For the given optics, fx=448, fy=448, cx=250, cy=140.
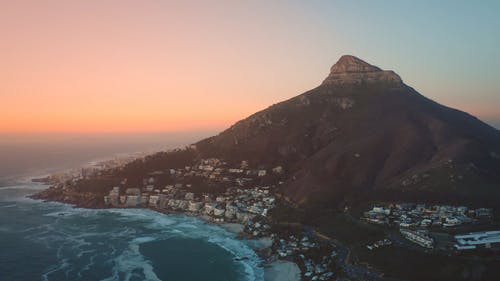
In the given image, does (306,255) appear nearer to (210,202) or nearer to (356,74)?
(210,202)

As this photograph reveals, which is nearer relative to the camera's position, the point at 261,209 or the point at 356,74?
the point at 261,209

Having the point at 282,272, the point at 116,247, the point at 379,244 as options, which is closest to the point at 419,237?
the point at 379,244

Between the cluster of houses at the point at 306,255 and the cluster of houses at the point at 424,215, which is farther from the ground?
the cluster of houses at the point at 424,215

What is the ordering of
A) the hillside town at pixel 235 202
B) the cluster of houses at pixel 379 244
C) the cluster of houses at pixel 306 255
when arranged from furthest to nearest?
the hillside town at pixel 235 202 < the cluster of houses at pixel 379 244 < the cluster of houses at pixel 306 255

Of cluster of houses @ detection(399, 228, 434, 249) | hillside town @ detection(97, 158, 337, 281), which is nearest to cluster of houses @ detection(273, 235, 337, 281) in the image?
hillside town @ detection(97, 158, 337, 281)

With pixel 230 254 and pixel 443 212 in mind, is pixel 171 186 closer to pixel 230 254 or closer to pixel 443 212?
pixel 230 254

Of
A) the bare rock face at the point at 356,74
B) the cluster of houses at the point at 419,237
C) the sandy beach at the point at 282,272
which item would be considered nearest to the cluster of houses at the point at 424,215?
the cluster of houses at the point at 419,237

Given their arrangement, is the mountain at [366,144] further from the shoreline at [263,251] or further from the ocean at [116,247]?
the ocean at [116,247]

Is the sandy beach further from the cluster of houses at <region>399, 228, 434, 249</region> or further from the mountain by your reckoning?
the mountain

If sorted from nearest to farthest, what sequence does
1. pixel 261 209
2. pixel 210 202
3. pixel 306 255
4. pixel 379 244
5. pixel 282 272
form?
pixel 282 272, pixel 379 244, pixel 306 255, pixel 261 209, pixel 210 202
